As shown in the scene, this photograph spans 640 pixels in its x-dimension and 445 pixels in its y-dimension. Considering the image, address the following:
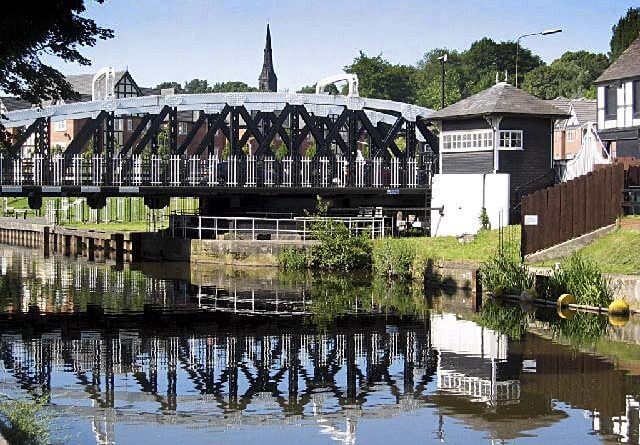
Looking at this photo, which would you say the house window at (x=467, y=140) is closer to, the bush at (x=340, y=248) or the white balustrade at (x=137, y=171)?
the bush at (x=340, y=248)

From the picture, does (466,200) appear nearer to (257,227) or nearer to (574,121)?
(257,227)

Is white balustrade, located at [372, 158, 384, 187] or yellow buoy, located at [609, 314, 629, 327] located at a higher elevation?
white balustrade, located at [372, 158, 384, 187]

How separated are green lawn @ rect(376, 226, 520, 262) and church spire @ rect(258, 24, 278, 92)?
137037 millimetres

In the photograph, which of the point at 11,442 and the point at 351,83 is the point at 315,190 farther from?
the point at 11,442

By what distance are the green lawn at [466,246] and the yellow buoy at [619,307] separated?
819 cm

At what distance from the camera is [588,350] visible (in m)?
30.5

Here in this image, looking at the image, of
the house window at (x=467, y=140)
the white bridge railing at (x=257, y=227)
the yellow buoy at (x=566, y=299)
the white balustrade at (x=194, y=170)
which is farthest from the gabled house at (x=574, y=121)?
the yellow buoy at (x=566, y=299)

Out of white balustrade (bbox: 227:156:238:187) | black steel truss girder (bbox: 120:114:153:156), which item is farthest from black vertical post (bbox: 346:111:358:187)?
black steel truss girder (bbox: 120:114:153:156)

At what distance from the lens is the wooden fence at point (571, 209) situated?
143 feet

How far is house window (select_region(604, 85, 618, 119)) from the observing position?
66188 millimetres

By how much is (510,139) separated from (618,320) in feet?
64.9

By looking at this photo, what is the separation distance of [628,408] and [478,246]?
24.4 m

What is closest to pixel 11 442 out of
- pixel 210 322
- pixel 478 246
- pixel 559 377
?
pixel 559 377

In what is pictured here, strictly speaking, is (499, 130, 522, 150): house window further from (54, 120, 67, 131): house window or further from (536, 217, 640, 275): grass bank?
(54, 120, 67, 131): house window
